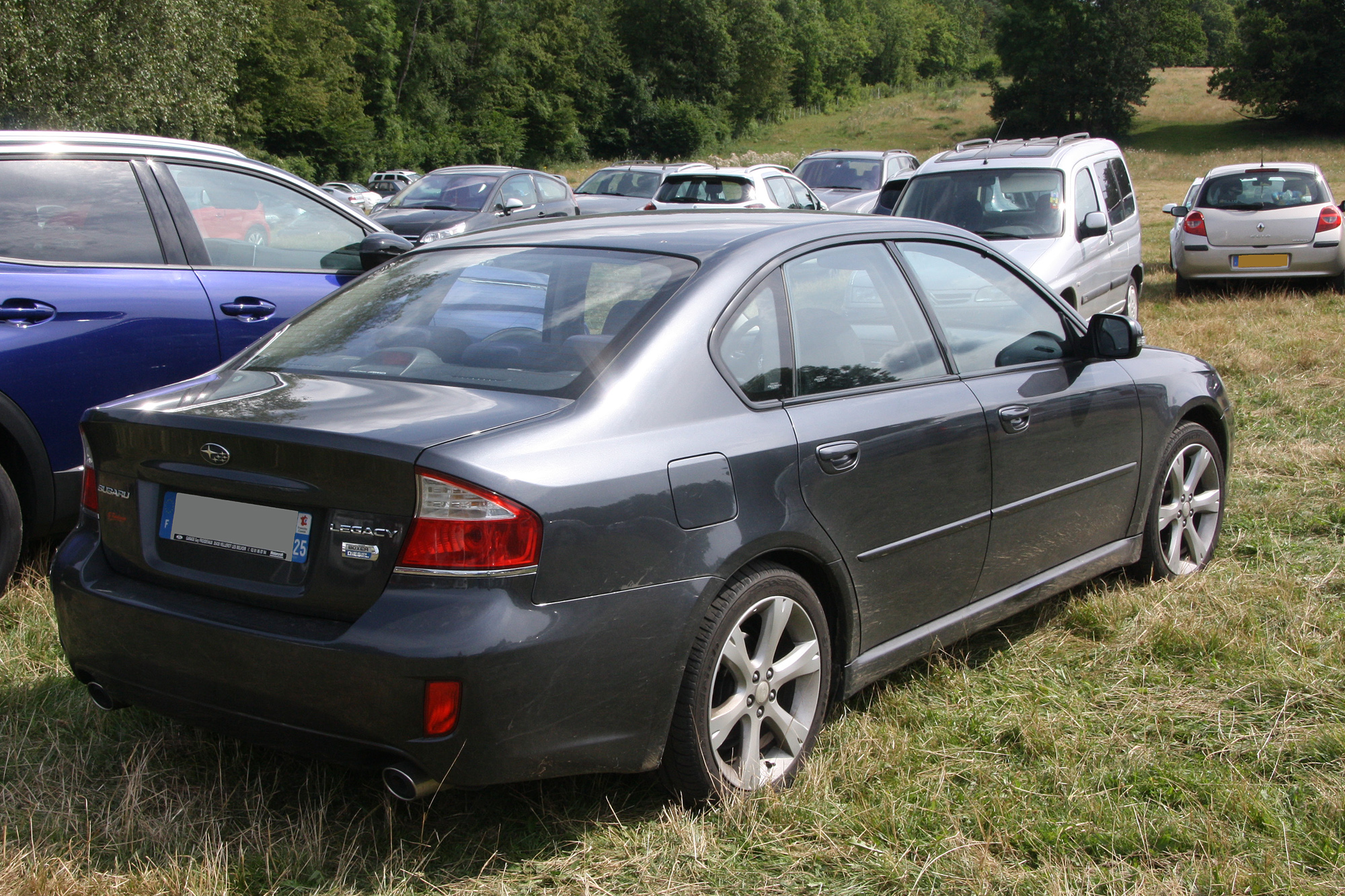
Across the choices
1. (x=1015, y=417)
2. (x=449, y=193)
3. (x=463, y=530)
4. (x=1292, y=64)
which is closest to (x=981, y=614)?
(x=1015, y=417)

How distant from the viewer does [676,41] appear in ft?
264

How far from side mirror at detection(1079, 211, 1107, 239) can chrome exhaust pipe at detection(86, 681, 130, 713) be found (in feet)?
26.3

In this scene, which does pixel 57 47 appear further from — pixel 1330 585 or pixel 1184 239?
pixel 1330 585

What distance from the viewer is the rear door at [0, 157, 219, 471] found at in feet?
13.3

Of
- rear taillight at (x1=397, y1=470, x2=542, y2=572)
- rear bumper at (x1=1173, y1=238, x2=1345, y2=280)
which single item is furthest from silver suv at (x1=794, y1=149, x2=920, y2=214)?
rear taillight at (x1=397, y1=470, x2=542, y2=572)

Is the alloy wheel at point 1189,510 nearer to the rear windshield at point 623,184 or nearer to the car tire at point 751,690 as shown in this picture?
the car tire at point 751,690

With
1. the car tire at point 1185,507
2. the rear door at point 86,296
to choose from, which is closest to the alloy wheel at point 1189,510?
the car tire at point 1185,507

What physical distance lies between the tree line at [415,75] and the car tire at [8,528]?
31.2 meters

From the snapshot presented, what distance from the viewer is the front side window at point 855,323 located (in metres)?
3.09

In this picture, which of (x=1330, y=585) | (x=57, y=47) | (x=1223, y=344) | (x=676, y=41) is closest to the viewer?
(x=1330, y=585)

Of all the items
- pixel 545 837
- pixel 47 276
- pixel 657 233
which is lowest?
pixel 545 837

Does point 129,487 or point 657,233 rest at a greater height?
point 657,233

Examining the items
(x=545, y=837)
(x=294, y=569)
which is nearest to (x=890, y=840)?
(x=545, y=837)

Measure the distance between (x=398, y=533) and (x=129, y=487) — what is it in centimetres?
84
